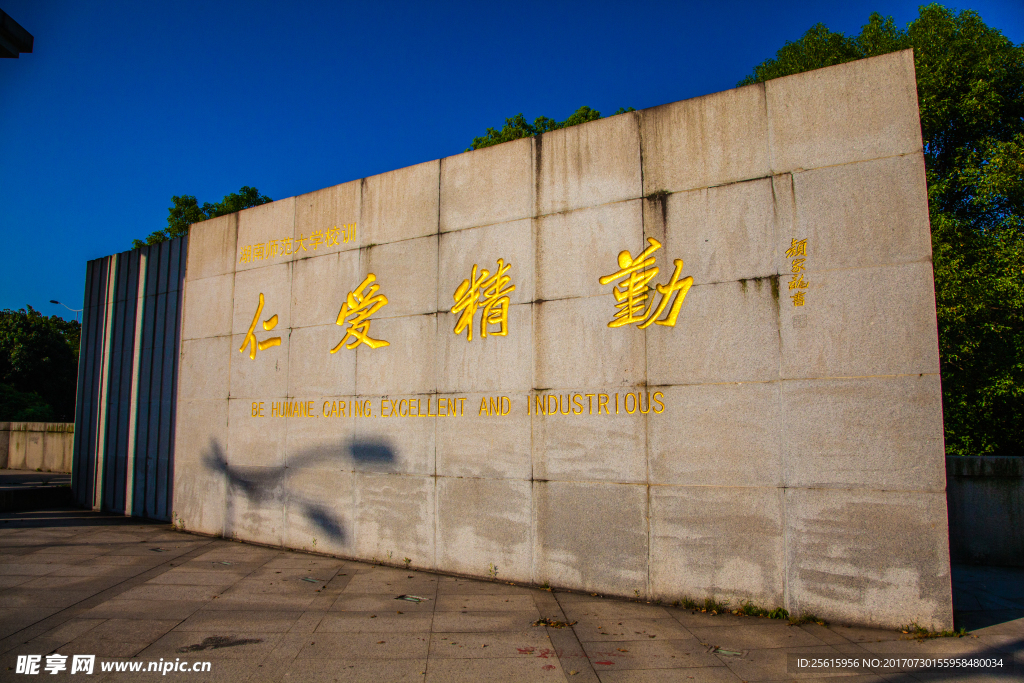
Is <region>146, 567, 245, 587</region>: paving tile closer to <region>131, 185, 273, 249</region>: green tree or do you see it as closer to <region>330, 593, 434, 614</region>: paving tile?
<region>330, 593, 434, 614</region>: paving tile

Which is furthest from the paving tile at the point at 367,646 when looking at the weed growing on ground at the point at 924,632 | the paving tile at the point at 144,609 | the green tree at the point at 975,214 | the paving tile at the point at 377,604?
the green tree at the point at 975,214

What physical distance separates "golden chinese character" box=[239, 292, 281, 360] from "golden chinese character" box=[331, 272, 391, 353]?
137 centimetres

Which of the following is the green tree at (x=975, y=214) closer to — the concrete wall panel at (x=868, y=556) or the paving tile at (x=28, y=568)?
the concrete wall panel at (x=868, y=556)

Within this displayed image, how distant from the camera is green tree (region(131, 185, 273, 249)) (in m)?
26.7

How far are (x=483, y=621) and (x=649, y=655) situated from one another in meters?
1.75

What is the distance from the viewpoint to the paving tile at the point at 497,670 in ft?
15.4

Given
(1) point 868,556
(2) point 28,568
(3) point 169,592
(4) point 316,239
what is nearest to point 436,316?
(4) point 316,239

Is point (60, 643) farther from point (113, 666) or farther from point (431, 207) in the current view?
point (431, 207)

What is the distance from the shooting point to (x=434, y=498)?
7.85 metres

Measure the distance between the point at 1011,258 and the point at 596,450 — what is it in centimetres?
1078

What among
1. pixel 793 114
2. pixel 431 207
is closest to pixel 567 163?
pixel 431 207

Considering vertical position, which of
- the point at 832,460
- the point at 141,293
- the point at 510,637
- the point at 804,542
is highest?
the point at 141,293

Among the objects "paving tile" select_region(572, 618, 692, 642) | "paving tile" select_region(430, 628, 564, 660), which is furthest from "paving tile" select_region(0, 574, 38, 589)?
"paving tile" select_region(572, 618, 692, 642)

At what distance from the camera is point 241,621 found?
6.00m
